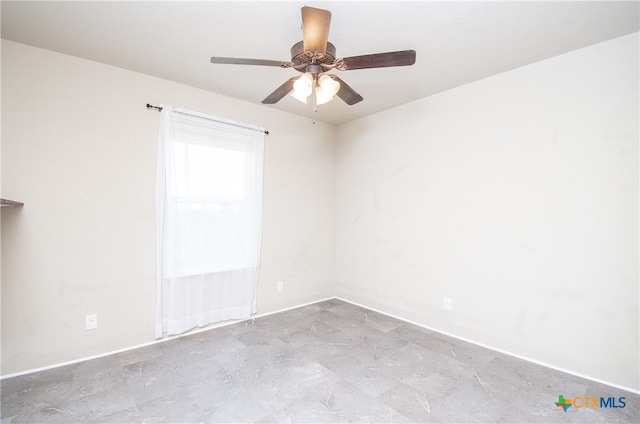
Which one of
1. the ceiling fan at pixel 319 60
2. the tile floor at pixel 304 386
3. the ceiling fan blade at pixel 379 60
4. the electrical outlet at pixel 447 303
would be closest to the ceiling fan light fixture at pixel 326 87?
the ceiling fan at pixel 319 60

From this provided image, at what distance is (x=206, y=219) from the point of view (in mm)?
3059

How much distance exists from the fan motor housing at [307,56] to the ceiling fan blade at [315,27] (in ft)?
0.23

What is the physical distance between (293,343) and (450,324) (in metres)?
1.58

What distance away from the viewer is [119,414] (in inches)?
70.8

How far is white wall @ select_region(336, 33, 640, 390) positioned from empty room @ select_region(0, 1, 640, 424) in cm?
2

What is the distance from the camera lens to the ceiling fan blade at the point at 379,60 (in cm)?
166

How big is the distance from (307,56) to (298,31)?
1.70 feet

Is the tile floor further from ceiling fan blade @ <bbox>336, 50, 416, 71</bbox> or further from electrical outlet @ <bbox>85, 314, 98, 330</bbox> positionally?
ceiling fan blade @ <bbox>336, 50, 416, 71</bbox>

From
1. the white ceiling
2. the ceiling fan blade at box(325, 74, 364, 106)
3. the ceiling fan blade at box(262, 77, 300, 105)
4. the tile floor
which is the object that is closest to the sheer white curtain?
the tile floor

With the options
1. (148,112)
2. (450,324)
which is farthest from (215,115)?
(450,324)

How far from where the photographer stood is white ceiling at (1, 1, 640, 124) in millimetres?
1861

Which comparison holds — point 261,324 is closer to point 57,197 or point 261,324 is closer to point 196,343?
point 196,343

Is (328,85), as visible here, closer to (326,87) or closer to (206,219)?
(326,87)

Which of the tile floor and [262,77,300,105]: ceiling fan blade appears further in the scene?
[262,77,300,105]: ceiling fan blade
